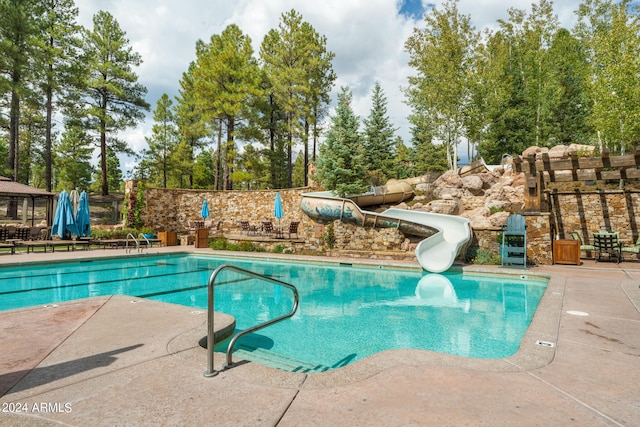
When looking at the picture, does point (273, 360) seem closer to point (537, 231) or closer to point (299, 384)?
point (299, 384)

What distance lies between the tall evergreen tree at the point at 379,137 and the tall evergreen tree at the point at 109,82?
19349 millimetres

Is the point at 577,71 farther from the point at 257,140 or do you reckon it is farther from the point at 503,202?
the point at 257,140

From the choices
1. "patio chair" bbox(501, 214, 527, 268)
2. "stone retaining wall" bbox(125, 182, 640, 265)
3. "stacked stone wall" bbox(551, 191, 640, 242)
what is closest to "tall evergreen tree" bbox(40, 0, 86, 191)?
"stone retaining wall" bbox(125, 182, 640, 265)

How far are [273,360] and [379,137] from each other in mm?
21464

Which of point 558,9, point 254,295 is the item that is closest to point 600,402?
point 254,295

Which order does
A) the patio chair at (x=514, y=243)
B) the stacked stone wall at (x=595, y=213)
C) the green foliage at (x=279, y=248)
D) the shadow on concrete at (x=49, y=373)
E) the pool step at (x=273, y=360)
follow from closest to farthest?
the shadow on concrete at (x=49, y=373) < the pool step at (x=273, y=360) < the patio chair at (x=514, y=243) < the stacked stone wall at (x=595, y=213) < the green foliage at (x=279, y=248)

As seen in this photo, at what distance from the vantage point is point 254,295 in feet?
27.5

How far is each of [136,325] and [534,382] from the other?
451 centimetres

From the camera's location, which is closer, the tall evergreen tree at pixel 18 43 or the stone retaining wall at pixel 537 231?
the stone retaining wall at pixel 537 231

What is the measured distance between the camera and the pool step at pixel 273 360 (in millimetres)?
4227

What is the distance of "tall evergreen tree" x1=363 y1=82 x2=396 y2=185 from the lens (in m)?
23.7

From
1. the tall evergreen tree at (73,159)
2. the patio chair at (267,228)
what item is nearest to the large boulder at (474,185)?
the patio chair at (267,228)

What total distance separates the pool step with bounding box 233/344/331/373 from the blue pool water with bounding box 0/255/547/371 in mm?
15

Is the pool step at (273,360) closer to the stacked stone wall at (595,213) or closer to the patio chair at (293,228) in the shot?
the patio chair at (293,228)
